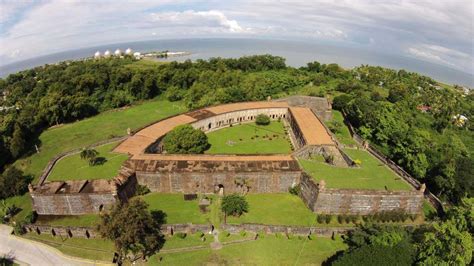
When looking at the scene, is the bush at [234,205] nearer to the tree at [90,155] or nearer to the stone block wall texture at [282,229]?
the stone block wall texture at [282,229]

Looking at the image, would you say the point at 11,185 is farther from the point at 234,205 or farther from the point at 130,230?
the point at 234,205

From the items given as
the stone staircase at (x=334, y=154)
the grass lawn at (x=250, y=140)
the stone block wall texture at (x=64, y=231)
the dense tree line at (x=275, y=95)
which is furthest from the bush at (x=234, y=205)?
the dense tree line at (x=275, y=95)

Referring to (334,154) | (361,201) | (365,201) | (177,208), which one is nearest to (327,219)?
(361,201)

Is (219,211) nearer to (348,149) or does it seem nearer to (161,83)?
(348,149)

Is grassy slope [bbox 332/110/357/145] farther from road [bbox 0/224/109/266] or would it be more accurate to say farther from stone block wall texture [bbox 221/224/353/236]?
road [bbox 0/224/109/266]

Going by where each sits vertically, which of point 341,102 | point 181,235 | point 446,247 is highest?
point 341,102

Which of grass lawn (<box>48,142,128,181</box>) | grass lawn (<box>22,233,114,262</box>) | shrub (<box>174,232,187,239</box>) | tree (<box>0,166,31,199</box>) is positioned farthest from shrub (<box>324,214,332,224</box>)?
tree (<box>0,166,31,199</box>)
